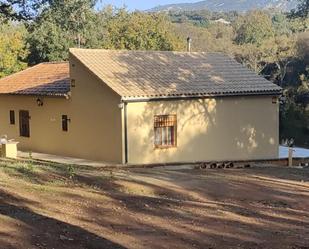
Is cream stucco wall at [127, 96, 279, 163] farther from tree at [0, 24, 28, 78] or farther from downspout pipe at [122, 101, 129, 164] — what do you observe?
tree at [0, 24, 28, 78]

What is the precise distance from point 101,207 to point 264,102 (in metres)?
16.0

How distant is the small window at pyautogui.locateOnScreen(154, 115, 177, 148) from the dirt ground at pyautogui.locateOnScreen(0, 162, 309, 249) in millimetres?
7184

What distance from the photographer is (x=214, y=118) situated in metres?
23.7

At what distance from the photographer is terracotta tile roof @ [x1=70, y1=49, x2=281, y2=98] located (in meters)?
22.7

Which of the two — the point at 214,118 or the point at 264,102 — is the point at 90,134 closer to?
the point at 214,118

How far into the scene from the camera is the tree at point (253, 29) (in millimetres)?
82500

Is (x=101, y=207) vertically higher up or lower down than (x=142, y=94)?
lower down

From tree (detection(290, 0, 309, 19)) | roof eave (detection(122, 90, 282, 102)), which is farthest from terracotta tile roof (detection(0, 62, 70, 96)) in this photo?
tree (detection(290, 0, 309, 19))

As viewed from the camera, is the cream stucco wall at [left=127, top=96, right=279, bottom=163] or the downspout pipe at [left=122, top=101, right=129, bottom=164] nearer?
the downspout pipe at [left=122, top=101, right=129, bottom=164]

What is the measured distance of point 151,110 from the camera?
880 inches

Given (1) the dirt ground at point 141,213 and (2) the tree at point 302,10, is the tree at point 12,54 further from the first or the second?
(1) the dirt ground at point 141,213

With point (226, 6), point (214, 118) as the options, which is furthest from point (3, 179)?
point (226, 6)

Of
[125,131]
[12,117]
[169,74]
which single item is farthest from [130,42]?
[125,131]

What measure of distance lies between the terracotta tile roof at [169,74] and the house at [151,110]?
41 millimetres
